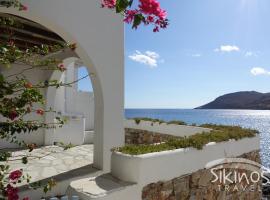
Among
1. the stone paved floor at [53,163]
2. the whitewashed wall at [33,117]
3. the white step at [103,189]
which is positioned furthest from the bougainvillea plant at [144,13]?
the whitewashed wall at [33,117]

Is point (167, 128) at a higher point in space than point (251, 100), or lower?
lower

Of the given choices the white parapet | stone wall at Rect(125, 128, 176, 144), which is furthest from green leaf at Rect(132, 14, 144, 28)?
stone wall at Rect(125, 128, 176, 144)

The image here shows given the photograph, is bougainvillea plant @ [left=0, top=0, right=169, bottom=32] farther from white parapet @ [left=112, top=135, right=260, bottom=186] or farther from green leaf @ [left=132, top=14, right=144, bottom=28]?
white parapet @ [left=112, top=135, right=260, bottom=186]

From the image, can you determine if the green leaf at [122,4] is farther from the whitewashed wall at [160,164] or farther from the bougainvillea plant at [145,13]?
the whitewashed wall at [160,164]

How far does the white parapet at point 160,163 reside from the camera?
5273 mm

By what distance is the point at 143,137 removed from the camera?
12578mm

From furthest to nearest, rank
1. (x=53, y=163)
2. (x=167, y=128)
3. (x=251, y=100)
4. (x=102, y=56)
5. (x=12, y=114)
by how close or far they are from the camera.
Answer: (x=251, y=100) → (x=167, y=128) → (x=53, y=163) → (x=102, y=56) → (x=12, y=114)

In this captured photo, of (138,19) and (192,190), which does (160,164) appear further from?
(138,19)

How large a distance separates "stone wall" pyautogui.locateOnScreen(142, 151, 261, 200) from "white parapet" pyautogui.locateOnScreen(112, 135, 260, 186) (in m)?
0.14

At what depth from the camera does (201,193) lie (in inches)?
265

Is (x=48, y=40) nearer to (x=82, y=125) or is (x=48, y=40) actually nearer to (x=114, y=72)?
(x=114, y=72)

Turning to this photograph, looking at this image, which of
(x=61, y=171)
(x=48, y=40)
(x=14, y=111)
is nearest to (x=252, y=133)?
(x=61, y=171)

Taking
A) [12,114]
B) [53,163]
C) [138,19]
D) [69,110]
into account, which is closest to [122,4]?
[138,19]

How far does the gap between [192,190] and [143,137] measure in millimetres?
6241
